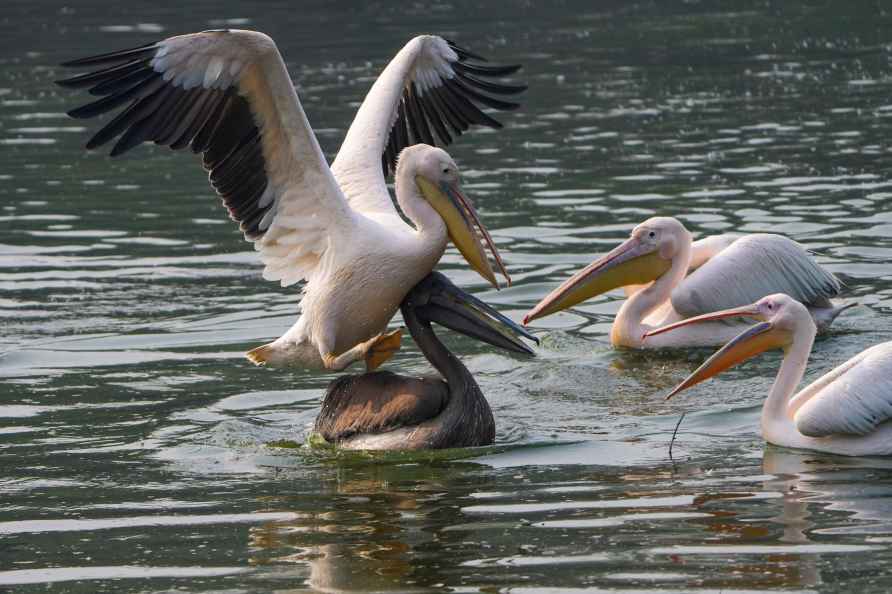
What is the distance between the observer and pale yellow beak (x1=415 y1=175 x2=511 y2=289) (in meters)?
6.47

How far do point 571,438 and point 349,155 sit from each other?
1.89m

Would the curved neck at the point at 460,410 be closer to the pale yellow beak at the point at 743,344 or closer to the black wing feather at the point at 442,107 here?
the pale yellow beak at the point at 743,344

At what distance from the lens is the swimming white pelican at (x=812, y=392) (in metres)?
5.61

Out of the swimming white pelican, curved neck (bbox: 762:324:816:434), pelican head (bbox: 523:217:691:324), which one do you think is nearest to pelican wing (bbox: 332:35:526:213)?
pelican head (bbox: 523:217:691:324)

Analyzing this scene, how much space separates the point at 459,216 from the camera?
21.3ft

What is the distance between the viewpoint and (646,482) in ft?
17.7

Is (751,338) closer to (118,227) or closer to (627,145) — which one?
(118,227)

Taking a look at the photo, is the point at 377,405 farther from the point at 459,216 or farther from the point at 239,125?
the point at 239,125

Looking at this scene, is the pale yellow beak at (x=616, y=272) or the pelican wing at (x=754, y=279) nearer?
the pelican wing at (x=754, y=279)

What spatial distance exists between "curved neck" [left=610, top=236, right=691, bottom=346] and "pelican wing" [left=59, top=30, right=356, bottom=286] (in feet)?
5.00

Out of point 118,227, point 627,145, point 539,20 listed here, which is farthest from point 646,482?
point 539,20

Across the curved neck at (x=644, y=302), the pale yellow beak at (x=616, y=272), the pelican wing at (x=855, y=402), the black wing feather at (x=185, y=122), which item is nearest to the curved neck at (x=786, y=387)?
the pelican wing at (x=855, y=402)

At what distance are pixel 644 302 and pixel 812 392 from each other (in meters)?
1.91

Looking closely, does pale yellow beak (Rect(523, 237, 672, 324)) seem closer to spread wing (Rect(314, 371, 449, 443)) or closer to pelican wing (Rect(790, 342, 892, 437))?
spread wing (Rect(314, 371, 449, 443))
